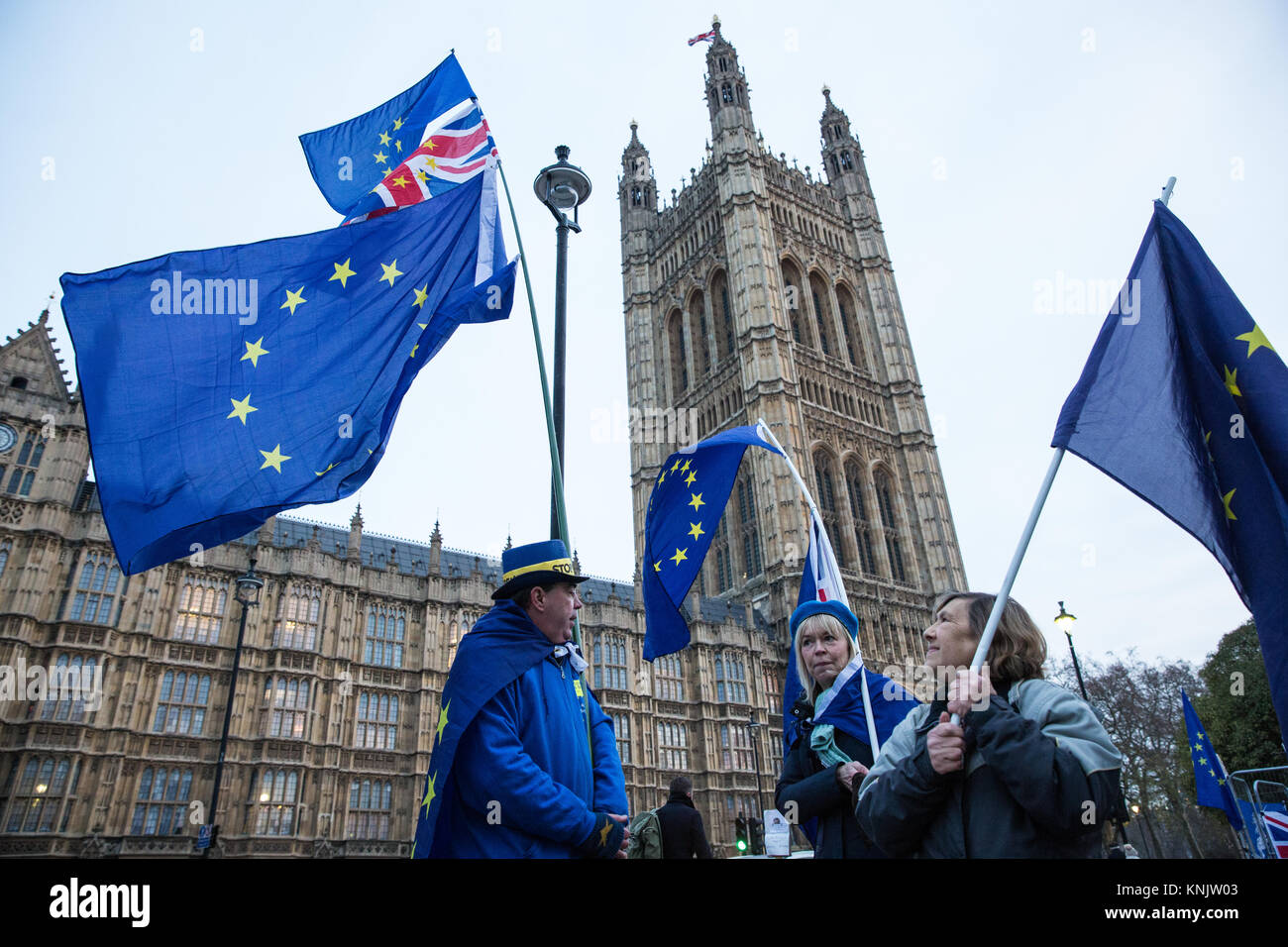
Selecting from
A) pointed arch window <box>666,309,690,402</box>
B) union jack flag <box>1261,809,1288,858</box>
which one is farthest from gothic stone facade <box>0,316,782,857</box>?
pointed arch window <box>666,309,690,402</box>

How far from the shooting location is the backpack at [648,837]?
23.2ft

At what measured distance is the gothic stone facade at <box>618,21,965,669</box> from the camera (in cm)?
4631

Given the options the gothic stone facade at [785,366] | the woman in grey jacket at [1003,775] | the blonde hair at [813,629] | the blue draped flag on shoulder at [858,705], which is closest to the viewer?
the woman in grey jacket at [1003,775]

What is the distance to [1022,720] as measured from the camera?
2.36m

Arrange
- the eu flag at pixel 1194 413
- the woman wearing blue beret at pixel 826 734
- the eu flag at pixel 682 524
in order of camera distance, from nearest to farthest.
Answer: the eu flag at pixel 1194 413 < the woman wearing blue beret at pixel 826 734 < the eu flag at pixel 682 524

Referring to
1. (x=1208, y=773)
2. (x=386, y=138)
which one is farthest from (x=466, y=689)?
(x=1208, y=773)

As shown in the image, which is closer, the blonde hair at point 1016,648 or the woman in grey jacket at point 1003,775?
the woman in grey jacket at point 1003,775

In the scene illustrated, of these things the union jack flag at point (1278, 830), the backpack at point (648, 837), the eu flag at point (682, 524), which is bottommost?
the union jack flag at point (1278, 830)

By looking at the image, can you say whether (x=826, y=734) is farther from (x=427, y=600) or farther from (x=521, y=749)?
(x=427, y=600)

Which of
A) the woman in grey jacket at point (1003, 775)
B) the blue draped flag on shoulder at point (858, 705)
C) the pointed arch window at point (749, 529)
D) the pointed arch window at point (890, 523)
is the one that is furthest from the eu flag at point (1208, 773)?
the pointed arch window at point (890, 523)

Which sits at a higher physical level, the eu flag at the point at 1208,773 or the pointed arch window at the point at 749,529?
the pointed arch window at the point at 749,529

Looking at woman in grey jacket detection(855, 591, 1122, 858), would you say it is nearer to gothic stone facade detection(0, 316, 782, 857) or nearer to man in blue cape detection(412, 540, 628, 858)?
man in blue cape detection(412, 540, 628, 858)

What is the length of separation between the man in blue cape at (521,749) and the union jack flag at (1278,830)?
47.0 ft

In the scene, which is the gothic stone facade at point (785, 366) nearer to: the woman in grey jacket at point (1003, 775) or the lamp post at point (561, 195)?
the lamp post at point (561, 195)
